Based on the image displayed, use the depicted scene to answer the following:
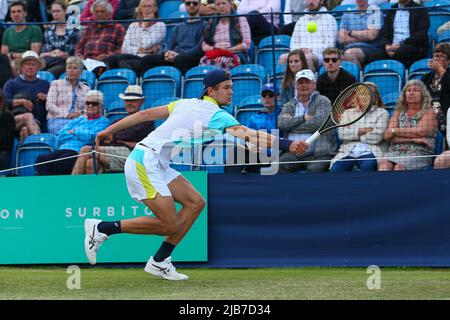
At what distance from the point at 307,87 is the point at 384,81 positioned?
1184mm

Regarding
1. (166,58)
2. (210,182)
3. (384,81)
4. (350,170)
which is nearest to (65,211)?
(210,182)

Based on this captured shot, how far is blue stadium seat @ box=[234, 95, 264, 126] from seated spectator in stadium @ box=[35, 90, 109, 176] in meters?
1.88

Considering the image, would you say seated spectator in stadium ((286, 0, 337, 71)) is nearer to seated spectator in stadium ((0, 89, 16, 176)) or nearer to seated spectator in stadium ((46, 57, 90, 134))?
seated spectator in stadium ((46, 57, 90, 134))

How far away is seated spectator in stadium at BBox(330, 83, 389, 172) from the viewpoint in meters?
12.4

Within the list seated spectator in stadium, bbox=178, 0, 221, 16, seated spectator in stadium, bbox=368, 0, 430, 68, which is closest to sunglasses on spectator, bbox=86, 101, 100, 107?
seated spectator in stadium, bbox=178, 0, 221, 16

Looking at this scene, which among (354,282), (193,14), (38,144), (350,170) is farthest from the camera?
(193,14)

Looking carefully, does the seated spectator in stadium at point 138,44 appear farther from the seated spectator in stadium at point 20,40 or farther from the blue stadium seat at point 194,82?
the seated spectator in stadium at point 20,40

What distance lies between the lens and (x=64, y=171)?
43.9 ft

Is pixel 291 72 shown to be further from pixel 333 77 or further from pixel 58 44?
pixel 58 44

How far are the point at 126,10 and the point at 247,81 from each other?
3945 millimetres

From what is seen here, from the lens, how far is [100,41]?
49.0ft

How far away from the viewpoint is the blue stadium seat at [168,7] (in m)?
16.6

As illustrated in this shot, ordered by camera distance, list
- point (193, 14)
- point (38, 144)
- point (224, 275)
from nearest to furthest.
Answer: point (224, 275) → point (38, 144) → point (193, 14)

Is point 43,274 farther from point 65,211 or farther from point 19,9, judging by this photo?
point 19,9
